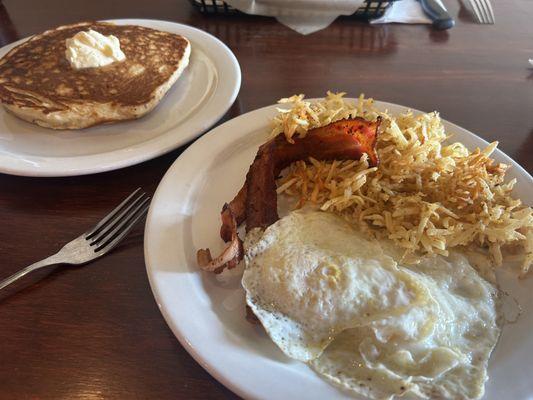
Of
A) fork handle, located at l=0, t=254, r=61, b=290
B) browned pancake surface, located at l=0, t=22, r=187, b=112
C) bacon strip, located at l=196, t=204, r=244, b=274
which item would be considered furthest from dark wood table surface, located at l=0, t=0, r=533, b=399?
browned pancake surface, located at l=0, t=22, r=187, b=112

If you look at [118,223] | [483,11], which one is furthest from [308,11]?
[118,223]

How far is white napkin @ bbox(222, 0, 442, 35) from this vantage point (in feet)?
7.42

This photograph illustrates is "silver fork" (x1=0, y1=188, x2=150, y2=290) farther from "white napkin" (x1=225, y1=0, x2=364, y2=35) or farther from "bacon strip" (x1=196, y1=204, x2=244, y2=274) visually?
"white napkin" (x1=225, y1=0, x2=364, y2=35)

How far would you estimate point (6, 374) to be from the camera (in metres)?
0.93

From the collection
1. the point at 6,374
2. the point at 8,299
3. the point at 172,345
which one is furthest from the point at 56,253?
A: the point at 172,345

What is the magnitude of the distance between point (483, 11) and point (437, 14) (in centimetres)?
Result: 34

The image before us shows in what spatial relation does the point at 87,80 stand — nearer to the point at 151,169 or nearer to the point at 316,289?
the point at 151,169

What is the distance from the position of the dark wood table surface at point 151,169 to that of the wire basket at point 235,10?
0.05m

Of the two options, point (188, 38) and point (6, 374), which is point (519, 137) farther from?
point (6, 374)

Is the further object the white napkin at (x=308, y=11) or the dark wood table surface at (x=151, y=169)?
the white napkin at (x=308, y=11)

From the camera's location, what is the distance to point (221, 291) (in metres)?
1.05

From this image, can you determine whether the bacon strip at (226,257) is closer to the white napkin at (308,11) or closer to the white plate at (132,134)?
the white plate at (132,134)

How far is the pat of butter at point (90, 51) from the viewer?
1.64 metres

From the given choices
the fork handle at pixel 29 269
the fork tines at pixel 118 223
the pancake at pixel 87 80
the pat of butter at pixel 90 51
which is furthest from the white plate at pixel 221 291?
the pat of butter at pixel 90 51
